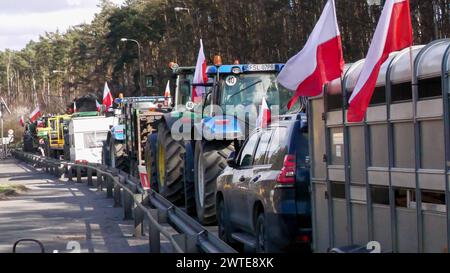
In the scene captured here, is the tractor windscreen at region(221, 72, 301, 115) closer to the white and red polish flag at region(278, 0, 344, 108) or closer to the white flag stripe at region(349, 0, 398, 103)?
the white and red polish flag at region(278, 0, 344, 108)

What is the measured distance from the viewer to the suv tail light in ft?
32.4

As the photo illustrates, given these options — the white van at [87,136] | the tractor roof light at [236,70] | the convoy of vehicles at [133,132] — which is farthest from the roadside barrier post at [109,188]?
the white van at [87,136]

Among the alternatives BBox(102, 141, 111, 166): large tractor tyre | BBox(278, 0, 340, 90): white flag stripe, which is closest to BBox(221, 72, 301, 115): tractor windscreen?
BBox(278, 0, 340, 90): white flag stripe

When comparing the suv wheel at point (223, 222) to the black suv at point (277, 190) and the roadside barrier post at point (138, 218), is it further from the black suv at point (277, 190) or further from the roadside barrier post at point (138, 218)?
the roadside barrier post at point (138, 218)

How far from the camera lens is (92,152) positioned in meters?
41.0

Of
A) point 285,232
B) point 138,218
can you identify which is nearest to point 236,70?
point 138,218

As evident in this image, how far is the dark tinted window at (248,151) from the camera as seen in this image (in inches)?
456

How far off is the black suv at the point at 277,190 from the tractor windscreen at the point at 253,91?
402 centimetres

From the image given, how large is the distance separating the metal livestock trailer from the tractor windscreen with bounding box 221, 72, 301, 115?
6.28m

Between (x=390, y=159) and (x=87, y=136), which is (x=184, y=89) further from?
(x=87, y=136)

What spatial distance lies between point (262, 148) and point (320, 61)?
2.82 m

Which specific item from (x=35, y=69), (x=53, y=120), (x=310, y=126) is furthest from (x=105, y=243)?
(x=35, y=69)

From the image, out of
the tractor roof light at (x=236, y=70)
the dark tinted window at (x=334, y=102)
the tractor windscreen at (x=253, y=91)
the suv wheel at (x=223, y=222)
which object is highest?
the tractor roof light at (x=236, y=70)
